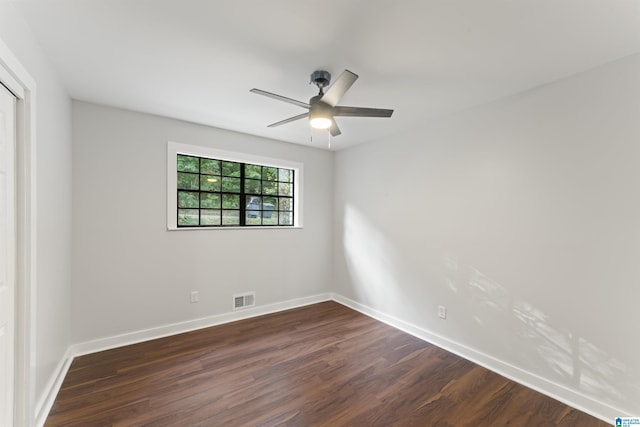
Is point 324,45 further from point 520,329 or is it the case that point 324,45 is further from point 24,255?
point 520,329

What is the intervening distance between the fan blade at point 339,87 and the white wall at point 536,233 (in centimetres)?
165

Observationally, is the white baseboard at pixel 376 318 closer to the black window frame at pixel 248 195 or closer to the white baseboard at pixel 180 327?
the white baseboard at pixel 180 327

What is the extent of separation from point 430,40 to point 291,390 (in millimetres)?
2747

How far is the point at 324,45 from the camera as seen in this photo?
1.76 meters

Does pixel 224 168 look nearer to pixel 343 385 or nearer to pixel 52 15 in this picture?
pixel 52 15

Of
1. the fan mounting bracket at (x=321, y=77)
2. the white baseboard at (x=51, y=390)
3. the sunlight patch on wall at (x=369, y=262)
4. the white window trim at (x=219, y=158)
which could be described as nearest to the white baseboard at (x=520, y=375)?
the sunlight patch on wall at (x=369, y=262)

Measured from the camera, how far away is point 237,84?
230 centimetres

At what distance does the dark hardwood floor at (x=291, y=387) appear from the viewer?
1884mm

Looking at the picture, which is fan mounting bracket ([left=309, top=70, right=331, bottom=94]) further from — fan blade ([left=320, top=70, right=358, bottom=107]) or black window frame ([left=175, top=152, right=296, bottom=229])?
black window frame ([left=175, top=152, right=296, bottom=229])

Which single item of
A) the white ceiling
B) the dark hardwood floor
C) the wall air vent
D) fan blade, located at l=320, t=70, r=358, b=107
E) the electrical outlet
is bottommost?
the dark hardwood floor

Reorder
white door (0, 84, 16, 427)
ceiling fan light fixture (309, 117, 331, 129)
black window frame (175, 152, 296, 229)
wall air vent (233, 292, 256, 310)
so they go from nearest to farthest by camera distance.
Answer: white door (0, 84, 16, 427) < ceiling fan light fixture (309, 117, 331, 129) < black window frame (175, 152, 296, 229) < wall air vent (233, 292, 256, 310)

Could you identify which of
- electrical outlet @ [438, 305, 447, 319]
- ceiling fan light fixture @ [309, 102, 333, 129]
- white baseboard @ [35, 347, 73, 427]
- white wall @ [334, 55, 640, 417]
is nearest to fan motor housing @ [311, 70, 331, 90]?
ceiling fan light fixture @ [309, 102, 333, 129]

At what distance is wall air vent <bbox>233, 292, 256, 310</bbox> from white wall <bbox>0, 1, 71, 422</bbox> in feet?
5.41

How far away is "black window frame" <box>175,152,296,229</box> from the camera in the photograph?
11.1 feet
